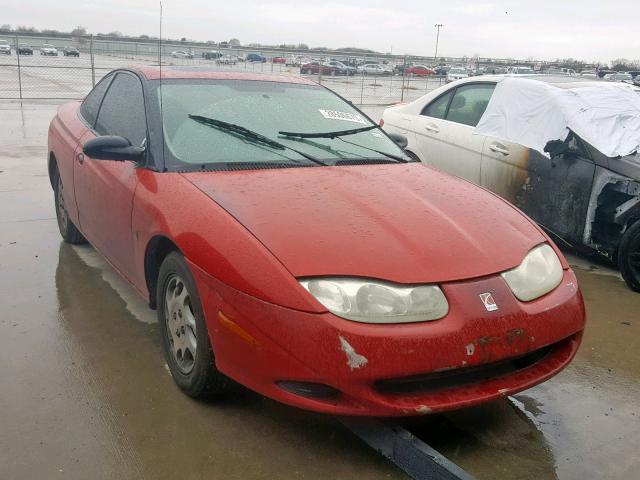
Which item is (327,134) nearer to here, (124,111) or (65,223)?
(124,111)

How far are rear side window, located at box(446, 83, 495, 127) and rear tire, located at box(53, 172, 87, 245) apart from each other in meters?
3.53

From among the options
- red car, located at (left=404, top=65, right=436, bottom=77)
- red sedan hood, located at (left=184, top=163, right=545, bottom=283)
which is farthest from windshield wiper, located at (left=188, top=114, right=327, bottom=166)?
red car, located at (left=404, top=65, right=436, bottom=77)

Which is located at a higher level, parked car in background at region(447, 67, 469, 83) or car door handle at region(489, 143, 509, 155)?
parked car in background at region(447, 67, 469, 83)

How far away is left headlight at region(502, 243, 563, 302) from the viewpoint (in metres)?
2.61

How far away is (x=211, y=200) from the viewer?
283 centimetres

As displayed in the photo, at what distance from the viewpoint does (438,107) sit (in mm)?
6414

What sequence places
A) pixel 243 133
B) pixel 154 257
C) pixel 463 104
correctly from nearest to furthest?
pixel 154 257, pixel 243 133, pixel 463 104

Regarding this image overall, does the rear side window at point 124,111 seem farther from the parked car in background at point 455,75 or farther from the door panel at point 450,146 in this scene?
the parked car in background at point 455,75

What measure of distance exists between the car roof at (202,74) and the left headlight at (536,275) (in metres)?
2.05

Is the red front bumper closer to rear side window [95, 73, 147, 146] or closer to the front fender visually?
the front fender

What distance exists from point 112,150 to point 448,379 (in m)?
2.03

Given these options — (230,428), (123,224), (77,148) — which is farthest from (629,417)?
(77,148)

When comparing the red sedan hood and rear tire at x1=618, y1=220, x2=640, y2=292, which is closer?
the red sedan hood

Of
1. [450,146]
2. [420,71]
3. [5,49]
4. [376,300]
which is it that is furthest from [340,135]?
[5,49]
